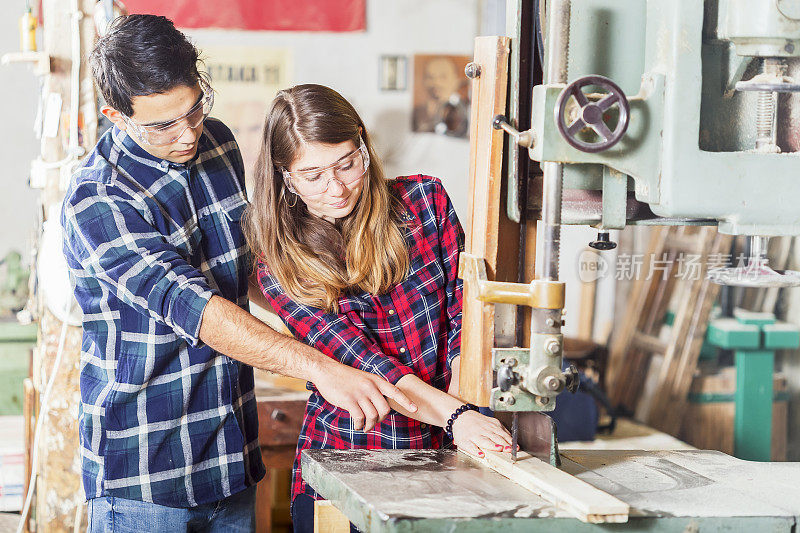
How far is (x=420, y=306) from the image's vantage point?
1.85 m

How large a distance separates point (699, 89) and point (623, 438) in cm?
275

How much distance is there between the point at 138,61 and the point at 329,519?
0.92 meters

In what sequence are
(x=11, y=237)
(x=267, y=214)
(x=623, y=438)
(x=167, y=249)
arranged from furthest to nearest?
(x=11, y=237), (x=623, y=438), (x=267, y=214), (x=167, y=249)

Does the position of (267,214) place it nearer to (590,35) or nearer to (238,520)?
(238,520)

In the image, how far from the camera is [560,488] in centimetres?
133

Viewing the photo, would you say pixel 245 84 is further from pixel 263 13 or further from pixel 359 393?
pixel 359 393

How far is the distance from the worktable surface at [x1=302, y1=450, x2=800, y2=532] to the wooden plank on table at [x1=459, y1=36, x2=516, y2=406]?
16cm

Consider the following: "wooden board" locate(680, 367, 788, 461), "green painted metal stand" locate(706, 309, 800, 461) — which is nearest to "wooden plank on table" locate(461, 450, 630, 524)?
"green painted metal stand" locate(706, 309, 800, 461)

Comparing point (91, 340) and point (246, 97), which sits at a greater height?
point (246, 97)

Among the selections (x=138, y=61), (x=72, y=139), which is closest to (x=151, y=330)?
(x=138, y=61)

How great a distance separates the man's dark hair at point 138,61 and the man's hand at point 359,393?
0.64 m

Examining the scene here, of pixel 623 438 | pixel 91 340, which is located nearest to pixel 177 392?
pixel 91 340

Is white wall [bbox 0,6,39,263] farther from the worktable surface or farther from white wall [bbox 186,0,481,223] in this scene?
the worktable surface

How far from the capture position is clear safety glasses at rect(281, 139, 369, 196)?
5.90 ft
